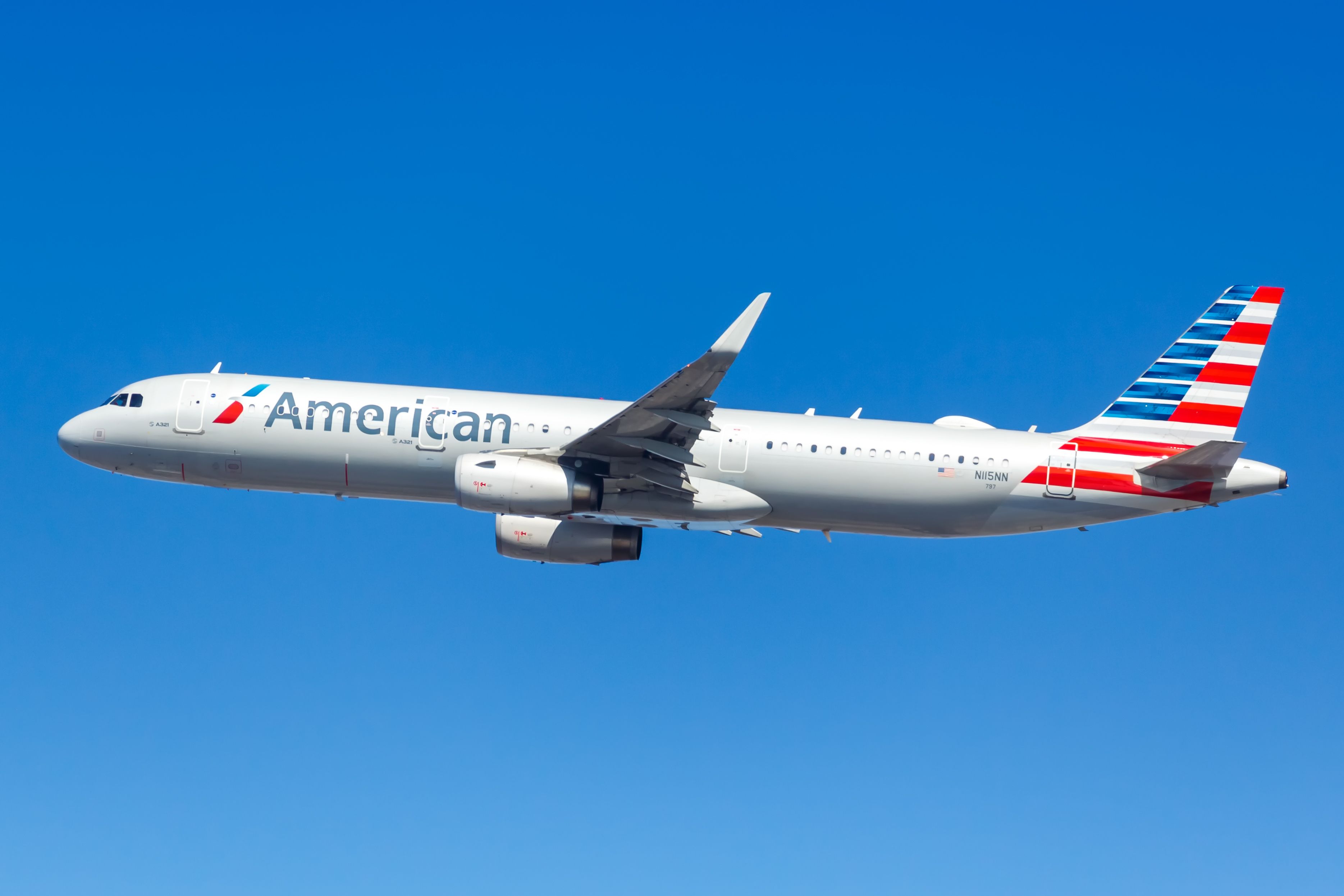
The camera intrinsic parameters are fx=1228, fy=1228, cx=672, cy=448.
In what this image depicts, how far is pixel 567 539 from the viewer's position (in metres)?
39.3

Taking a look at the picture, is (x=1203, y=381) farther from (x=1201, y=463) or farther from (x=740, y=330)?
(x=740, y=330)

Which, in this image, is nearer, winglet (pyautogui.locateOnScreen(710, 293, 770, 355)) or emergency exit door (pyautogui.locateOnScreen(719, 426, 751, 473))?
winglet (pyautogui.locateOnScreen(710, 293, 770, 355))

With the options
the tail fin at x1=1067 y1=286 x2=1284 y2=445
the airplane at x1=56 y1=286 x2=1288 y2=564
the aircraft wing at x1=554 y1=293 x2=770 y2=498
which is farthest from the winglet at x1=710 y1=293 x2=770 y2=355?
the tail fin at x1=1067 y1=286 x2=1284 y2=445

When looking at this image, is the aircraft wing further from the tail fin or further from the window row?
the tail fin

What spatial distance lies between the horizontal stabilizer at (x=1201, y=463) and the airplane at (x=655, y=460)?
7cm

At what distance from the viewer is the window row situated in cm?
3709

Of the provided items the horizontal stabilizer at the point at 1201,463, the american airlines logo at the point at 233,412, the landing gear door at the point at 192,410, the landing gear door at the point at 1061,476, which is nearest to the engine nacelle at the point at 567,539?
the american airlines logo at the point at 233,412

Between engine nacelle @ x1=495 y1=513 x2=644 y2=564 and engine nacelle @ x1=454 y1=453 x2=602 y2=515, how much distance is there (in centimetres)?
357

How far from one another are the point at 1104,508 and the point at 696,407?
528 inches

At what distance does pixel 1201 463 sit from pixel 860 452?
32.6 feet

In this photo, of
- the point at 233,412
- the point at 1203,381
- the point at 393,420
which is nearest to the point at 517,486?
the point at 393,420

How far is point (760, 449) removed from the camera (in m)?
37.2

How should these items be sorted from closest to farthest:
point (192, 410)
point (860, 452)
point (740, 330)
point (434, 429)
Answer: point (740, 330) → point (860, 452) → point (434, 429) → point (192, 410)

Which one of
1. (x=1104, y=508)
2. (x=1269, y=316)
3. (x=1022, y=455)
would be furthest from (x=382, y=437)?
(x=1269, y=316)
